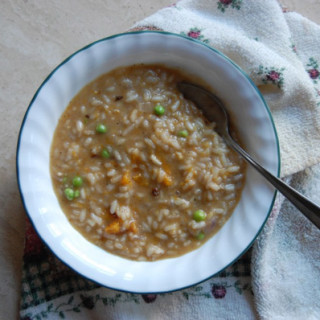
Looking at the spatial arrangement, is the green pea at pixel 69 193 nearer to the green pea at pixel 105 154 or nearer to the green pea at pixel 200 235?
the green pea at pixel 105 154

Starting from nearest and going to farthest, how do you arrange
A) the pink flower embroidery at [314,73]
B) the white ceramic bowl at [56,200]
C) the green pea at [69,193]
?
the white ceramic bowl at [56,200], the green pea at [69,193], the pink flower embroidery at [314,73]

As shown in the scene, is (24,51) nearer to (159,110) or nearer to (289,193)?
(159,110)

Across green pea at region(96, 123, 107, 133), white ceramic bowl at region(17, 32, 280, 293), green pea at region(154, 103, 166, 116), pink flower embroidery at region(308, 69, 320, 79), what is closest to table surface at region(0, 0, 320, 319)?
white ceramic bowl at region(17, 32, 280, 293)

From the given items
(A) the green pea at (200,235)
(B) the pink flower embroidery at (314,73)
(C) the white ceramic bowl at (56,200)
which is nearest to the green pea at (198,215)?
(A) the green pea at (200,235)

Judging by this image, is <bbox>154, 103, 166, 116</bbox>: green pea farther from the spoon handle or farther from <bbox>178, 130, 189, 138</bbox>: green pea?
the spoon handle

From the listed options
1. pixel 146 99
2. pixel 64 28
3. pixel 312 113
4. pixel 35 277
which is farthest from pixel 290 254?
pixel 64 28
